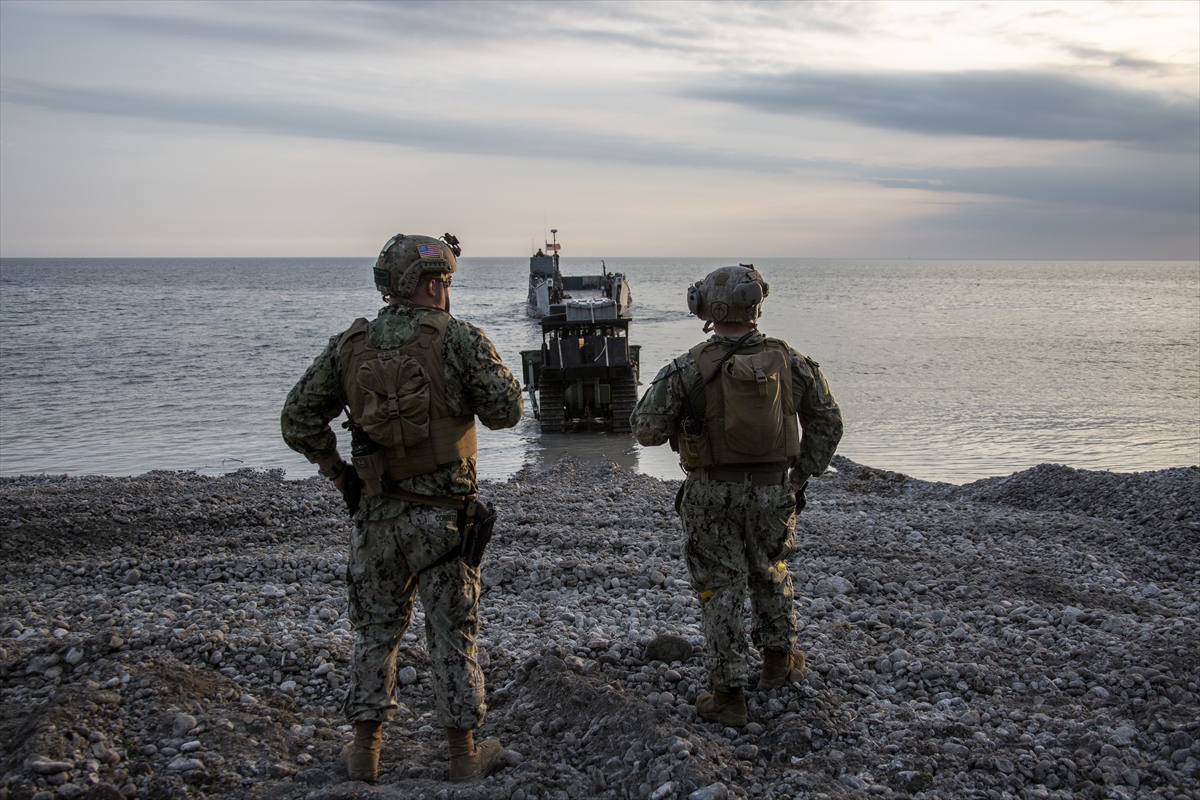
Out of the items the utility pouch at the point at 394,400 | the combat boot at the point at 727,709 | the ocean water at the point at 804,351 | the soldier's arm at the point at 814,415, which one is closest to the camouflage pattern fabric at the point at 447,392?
the utility pouch at the point at 394,400

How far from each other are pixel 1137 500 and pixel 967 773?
6.82 m

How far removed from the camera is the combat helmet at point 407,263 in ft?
11.3

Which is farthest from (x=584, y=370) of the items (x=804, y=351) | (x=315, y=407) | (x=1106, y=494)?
(x=804, y=351)

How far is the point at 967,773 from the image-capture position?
132 inches

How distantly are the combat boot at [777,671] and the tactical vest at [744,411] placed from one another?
0.99 metres

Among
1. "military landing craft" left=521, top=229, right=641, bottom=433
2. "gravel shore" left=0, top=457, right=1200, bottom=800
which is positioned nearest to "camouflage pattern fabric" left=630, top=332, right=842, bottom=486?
"gravel shore" left=0, top=457, right=1200, bottom=800

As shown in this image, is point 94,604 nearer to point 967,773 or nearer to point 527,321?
point 967,773

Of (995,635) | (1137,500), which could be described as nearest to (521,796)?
(995,635)

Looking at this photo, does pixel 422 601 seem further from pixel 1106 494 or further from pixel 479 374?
pixel 1106 494

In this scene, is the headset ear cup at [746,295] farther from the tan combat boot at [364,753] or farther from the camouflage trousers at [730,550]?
the tan combat boot at [364,753]

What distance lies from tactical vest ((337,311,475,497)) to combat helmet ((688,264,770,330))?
46.6 inches

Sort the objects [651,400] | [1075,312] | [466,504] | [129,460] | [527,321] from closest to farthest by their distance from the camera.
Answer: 1. [466,504]
2. [651,400]
3. [129,460]
4. [527,321]
5. [1075,312]

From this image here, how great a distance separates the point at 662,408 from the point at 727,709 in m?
1.38

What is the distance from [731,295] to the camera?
384cm
